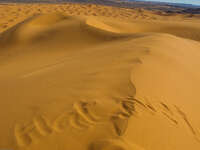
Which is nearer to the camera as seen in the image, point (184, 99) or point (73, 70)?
point (184, 99)

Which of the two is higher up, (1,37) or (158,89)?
(158,89)

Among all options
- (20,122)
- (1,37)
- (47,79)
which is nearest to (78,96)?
(20,122)

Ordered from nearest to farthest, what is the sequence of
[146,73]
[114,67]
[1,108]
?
1. [1,108]
2. [146,73]
3. [114,67]

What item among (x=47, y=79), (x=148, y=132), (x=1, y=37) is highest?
(x=148, y=132)

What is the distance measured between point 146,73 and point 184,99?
1.69 ft

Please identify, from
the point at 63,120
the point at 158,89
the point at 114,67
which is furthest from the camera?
the point at 114,67

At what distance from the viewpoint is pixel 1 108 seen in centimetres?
201

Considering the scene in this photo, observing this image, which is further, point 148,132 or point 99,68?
point 99,68

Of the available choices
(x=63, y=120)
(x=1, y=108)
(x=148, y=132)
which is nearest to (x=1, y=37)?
(x=1, y=108)

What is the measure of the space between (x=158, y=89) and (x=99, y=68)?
89 cm

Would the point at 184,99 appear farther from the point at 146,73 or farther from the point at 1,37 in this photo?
the point at 1,37

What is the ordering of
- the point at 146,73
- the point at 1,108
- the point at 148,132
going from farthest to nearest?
the point at 146,73
the point at 1,108
the point at 148,132

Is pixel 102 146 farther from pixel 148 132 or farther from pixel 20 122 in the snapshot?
pixel 20 122

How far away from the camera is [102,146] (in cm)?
146
